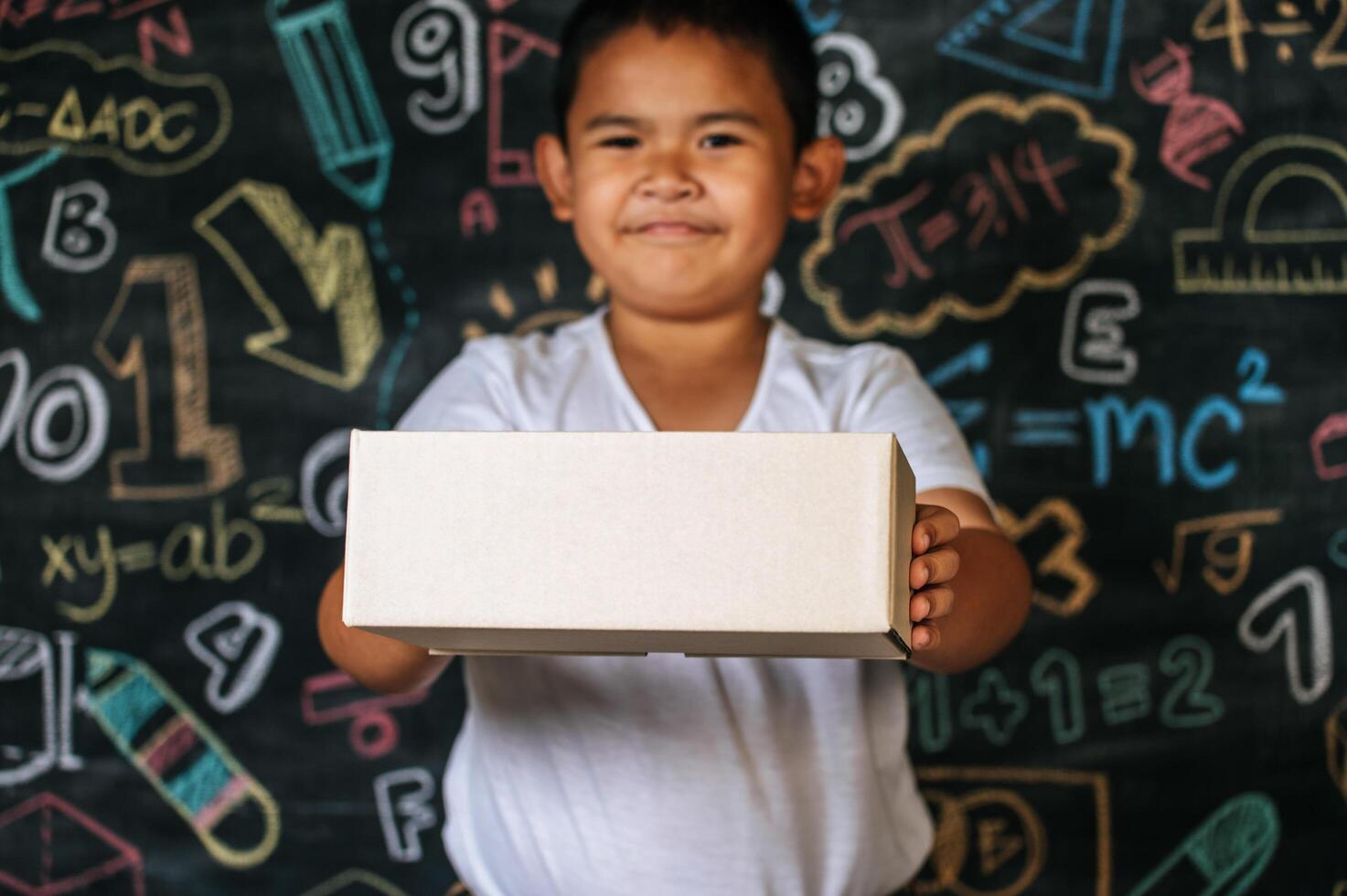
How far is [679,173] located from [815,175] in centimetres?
18

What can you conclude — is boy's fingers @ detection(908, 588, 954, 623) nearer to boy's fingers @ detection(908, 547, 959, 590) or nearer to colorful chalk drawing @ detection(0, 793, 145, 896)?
boy's fingers @ detection(908, 547, 959, 590)

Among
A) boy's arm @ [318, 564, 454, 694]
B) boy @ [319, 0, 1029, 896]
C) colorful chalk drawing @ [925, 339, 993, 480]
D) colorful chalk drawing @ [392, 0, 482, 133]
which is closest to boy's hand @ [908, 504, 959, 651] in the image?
boy @ [319, 0, 1029, 896]

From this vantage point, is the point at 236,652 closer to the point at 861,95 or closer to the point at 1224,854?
the point at 861,95

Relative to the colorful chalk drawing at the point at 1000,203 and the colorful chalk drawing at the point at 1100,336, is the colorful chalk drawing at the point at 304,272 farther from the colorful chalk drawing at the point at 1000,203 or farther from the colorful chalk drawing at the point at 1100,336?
the colorful chalk drawing at the point at 1100,336

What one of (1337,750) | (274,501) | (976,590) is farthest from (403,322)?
(1337,750)

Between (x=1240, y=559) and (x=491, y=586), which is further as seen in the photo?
(x=1240, y=559)

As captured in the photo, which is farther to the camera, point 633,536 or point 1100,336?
point 1100,336

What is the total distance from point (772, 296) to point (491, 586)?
36.5 inches

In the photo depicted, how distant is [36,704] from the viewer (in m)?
1.60

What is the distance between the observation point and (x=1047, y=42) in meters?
1.56

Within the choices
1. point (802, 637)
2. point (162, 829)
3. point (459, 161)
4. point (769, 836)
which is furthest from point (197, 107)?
point (802, 637)

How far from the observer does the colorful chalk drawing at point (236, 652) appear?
5.21ft

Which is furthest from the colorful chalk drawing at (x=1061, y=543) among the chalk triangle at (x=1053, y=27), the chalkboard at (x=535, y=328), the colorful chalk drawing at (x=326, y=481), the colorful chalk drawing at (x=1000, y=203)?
the colorful chalk drawing at (x=326, y=481)

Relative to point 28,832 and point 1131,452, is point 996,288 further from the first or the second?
point 28,832
